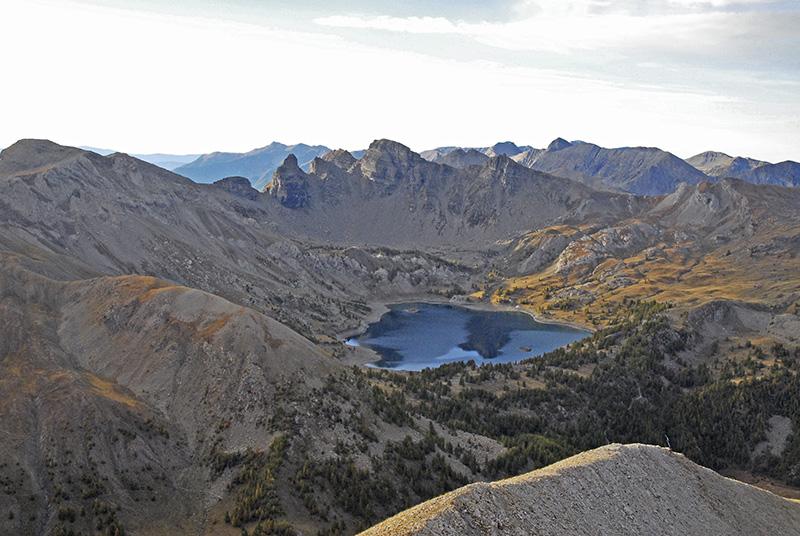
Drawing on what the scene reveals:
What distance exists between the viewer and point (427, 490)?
79375 mm

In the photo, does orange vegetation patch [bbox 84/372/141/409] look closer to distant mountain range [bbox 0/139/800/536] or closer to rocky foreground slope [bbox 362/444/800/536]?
distant mountain range [bbox 0/139/800/536]

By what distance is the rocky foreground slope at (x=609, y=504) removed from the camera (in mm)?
38938

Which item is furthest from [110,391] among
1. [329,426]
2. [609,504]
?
[609,504]

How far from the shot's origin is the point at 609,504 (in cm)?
4925

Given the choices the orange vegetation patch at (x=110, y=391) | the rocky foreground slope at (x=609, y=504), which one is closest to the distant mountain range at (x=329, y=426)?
the rocky foreground slope at (x=609, y=504)

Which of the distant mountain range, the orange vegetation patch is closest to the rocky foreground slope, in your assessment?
the distant mountain range

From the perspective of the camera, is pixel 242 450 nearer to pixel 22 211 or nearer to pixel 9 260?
pixel 9 260

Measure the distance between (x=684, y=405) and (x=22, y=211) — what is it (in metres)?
188

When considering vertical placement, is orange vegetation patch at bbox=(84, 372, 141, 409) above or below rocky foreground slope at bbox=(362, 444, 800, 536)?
below

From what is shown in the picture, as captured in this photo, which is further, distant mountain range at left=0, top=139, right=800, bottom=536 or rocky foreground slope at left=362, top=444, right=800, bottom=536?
distant mountain range at left=0, top=139, right=800, bottom=536

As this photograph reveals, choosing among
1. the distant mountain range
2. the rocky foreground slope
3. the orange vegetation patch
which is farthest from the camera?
the orange vegetation patch

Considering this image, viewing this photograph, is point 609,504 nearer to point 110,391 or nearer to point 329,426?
point 329,426

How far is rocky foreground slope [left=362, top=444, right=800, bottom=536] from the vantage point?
38938mm

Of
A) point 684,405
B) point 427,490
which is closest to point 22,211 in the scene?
point 427,490
